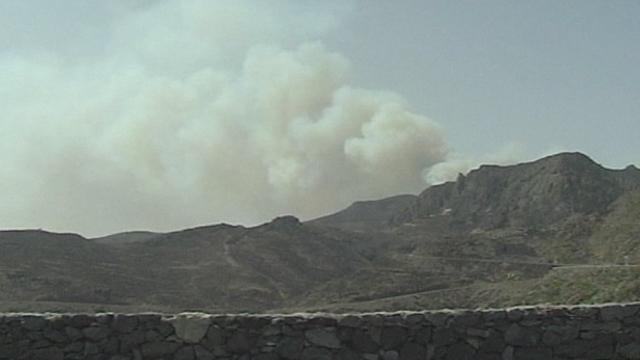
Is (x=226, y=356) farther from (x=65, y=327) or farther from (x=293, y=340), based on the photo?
(x=65, y=327)

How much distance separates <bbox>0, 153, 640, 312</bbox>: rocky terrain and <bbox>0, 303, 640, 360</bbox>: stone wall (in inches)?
630

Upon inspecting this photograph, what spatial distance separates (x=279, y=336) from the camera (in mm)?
10555

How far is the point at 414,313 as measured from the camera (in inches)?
423

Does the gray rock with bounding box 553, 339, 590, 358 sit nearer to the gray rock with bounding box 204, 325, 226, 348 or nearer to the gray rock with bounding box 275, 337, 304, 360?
the gray rock with bounding box 275, 337, 304, 360

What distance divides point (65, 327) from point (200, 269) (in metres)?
39.3

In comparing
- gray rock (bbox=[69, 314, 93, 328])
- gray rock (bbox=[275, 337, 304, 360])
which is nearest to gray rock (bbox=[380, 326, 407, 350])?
gray rock (bbox=[275, 337, 304, 360])

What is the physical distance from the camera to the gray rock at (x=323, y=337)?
10570mm

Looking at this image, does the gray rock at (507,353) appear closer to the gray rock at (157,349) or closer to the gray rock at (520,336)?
the gray rock at (520,336)

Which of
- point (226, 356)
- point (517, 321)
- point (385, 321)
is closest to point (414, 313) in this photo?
point (385, 321)

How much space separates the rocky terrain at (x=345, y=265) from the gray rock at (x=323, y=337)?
17.2m

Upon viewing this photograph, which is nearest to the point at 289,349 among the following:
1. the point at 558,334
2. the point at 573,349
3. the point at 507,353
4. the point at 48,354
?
the point at 507,353

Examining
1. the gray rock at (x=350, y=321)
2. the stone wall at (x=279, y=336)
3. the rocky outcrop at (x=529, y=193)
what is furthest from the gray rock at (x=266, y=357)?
the rocky outcrop at (x=529, y=193)

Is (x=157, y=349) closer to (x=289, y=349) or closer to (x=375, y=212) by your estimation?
(x=289, y=349)

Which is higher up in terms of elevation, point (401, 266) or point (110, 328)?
point (401, 266)
